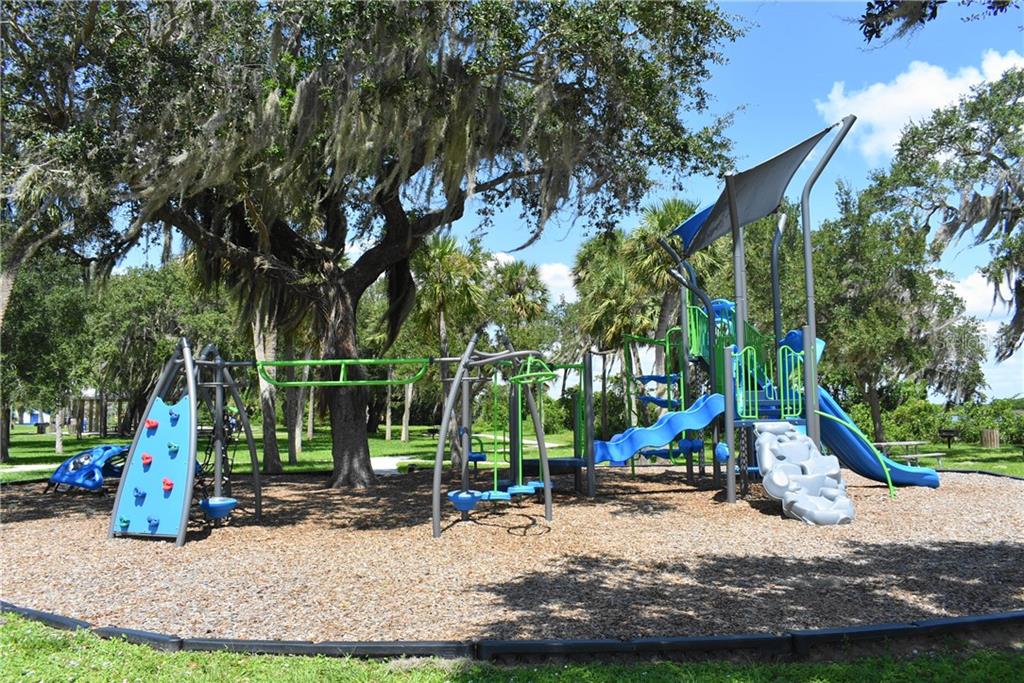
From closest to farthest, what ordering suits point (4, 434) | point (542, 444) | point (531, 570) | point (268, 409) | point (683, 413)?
point (531, 570) < point (542, 444) < point (683, 413) < point (268, 409) < point (4, 434)

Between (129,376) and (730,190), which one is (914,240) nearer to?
(730,190)

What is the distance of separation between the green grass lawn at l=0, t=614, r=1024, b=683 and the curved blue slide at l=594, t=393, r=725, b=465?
6.10m

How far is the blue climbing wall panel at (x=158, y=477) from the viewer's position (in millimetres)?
7672

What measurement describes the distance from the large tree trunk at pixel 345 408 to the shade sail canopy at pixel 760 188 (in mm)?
5371

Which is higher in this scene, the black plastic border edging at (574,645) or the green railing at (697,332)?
the green railing at (697,332)

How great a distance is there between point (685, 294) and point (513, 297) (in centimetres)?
1440

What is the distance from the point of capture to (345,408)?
40.1 ft

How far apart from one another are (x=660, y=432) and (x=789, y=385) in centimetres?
179

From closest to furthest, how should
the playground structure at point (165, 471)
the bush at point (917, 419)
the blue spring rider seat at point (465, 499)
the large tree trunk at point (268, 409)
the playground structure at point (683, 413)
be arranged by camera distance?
the playground structure at point (165, 471)
the playground structure at point (683, 413)
the blue spring rider seat at point (465, 499)
the large tree trunk at point (268, 409)
the bush at point (917, 419)

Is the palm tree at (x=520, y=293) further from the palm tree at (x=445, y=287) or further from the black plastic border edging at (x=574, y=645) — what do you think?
the black plastic border edging at (x=574, y=645)

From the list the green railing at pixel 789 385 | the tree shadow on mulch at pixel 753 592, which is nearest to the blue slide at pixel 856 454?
the green railing at pixel 789 385

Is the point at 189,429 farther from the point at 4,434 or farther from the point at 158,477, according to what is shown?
Result: the point at 4,434

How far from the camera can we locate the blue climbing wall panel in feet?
25.2

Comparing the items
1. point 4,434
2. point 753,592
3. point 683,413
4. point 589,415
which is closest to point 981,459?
point 683,413
